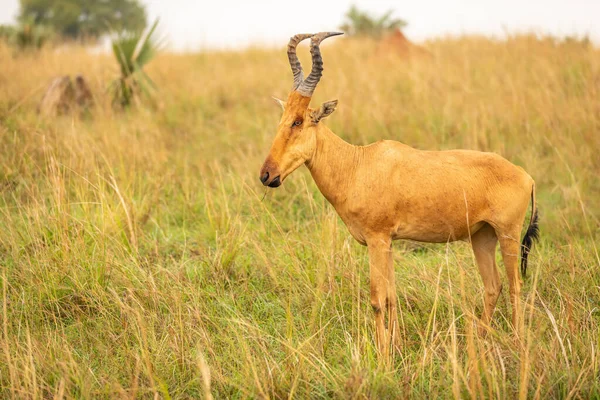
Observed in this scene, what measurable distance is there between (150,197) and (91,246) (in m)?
1.87

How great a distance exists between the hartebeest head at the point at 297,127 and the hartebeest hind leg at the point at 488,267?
142cm

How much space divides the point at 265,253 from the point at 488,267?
201 centimetres

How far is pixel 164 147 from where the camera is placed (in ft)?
29.1

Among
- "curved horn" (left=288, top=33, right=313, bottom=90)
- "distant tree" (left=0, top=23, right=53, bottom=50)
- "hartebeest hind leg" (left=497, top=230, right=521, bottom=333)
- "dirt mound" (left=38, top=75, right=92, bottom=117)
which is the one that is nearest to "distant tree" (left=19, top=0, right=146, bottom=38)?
"distant tree" (left=0, top=23, right=53, bottom=50)

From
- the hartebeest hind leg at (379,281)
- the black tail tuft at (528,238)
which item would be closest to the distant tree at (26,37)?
the hartebeest hind leg at (379,281)

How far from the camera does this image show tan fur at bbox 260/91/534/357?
13.7 feet

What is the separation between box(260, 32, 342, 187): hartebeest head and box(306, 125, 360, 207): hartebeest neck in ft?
0.31

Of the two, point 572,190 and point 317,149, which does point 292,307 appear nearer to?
point 317,149

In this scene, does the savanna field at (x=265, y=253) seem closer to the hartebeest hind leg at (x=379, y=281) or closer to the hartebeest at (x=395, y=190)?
the hartebeest hind leg at (x=379, y=281)

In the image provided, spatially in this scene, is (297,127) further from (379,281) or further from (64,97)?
(64,97)

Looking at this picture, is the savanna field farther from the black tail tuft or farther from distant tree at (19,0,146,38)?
distant tree at (19,0,146,38)

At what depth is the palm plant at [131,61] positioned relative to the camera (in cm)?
1046

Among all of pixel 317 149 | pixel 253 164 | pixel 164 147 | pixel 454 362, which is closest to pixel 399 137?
pixel 253 164

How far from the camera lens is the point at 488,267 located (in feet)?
14.7
